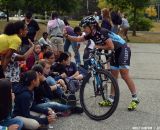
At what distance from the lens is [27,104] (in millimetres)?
6430

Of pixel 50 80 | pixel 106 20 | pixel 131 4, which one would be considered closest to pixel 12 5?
pixel 131 4

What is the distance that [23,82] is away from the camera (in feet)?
21.8

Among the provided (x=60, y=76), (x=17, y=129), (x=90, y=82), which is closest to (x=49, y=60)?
(x=60, y=76)

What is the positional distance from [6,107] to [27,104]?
1.16 meters

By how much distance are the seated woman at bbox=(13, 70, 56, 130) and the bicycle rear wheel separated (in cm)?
92

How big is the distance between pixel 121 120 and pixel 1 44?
2.18 metres

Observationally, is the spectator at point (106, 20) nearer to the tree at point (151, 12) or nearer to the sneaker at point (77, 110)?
the sneaker at point (77, 110)

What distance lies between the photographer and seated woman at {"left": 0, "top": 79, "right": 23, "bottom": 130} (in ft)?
17.1

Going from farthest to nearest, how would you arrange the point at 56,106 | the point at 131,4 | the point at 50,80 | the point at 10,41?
the point at 131,4 → the point at 50,80 → the point at 56,106 → the point at 10,41

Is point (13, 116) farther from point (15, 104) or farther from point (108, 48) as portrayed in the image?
point (108, 48)

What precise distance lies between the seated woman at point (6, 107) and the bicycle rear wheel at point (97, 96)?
1.92 meters

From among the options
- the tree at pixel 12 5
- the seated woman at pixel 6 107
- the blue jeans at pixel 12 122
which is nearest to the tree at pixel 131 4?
the tree at pixel 12 5

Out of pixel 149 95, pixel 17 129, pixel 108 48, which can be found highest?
pixel 108 48

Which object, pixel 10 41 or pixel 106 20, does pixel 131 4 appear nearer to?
pixel 106 20
